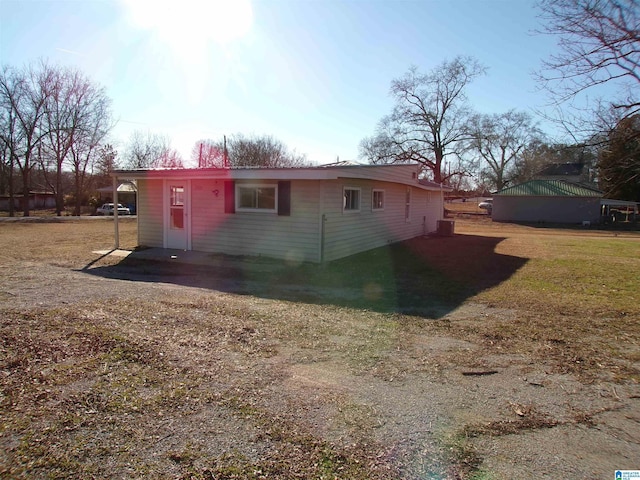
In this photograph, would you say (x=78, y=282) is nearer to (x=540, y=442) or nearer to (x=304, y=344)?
(x=304, y=344)

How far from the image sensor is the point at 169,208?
1205 centimetres

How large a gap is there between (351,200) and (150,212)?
591 cm

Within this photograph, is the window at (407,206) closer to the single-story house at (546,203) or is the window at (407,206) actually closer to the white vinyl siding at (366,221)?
the white vinyl siding at (366,221)

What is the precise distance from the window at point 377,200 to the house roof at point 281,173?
645mm

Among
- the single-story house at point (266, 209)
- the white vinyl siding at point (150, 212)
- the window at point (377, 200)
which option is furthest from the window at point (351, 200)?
the white vinyl siding at point (150, 212)

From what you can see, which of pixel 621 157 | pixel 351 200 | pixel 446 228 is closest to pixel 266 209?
pixel 351 200

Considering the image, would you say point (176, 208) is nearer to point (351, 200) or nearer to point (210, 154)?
point (351, 200)

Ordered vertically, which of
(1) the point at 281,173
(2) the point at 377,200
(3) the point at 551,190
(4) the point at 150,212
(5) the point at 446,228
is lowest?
(5) the point at 446,228

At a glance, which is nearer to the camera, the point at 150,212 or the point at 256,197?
the point at 256,197

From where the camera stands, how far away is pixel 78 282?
7.54 m

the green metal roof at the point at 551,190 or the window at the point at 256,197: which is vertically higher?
the green metal roof at the point at 551,190

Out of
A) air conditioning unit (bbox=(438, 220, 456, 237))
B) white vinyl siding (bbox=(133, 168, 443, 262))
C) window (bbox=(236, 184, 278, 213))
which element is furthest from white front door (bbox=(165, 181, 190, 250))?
air conditioning unit (bbox=(438, 220, 456, 237))

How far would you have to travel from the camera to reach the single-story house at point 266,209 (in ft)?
33.4

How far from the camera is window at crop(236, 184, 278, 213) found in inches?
422
